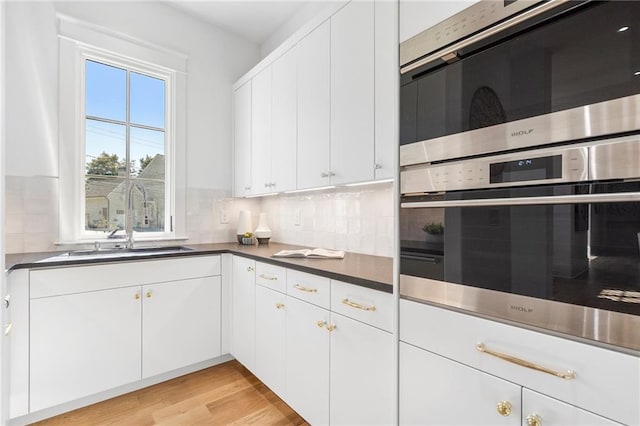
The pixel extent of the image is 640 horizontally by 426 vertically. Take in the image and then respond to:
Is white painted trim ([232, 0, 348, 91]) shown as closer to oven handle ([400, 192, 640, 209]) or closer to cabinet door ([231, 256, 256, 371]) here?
oven handle ([400, 192, 640, 209])

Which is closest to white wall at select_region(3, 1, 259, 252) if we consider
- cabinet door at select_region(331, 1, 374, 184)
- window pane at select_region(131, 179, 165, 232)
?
window pane at select_region(131, 179, 165, 232)

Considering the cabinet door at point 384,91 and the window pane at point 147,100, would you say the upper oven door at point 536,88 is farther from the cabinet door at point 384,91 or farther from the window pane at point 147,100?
the window pane at point 147,100

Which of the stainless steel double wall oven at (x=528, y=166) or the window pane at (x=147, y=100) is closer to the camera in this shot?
the stainless steel double wall oven at (x=528, y=166)

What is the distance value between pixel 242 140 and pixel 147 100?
0.85 meters

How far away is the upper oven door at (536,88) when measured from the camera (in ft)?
2.31

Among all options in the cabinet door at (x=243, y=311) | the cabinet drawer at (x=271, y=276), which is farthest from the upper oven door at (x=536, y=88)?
the cabinet door at (x=243, y=311)

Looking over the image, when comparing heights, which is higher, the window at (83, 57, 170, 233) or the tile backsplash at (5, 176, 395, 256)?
the window at (83, 57, 170, 233)

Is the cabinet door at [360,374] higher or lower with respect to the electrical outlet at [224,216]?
lower

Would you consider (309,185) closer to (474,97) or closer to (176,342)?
(474,97)

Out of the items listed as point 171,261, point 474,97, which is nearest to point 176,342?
point 171,261

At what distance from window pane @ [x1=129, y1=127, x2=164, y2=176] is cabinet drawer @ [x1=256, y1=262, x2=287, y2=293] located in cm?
141

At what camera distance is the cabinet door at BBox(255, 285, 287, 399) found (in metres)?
1.84

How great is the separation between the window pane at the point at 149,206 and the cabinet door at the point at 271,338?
126 cm

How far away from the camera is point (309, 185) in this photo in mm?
2084
